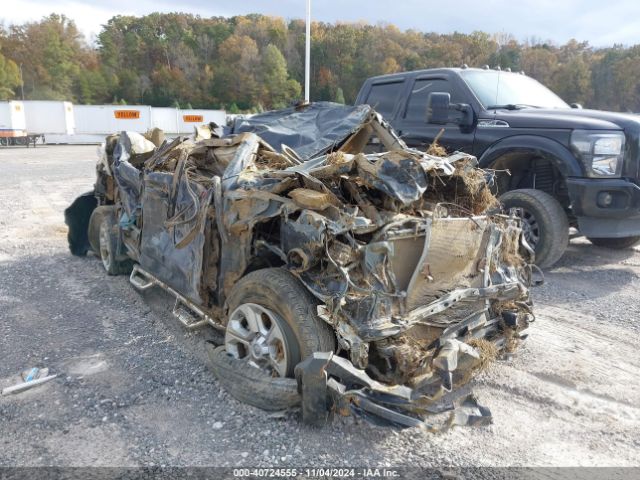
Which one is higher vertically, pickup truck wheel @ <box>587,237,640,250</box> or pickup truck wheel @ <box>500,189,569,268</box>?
pickup truck wheel @ <box>500,189,569,268</box>

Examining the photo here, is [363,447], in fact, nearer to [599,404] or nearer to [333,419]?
[333,419]

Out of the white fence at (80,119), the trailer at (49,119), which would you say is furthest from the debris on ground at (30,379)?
the trailer at (49,119)

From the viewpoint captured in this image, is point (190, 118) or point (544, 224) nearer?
point (544, 224)

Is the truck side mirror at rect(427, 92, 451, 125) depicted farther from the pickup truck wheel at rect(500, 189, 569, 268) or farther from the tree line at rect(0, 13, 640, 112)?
the tree line at rect(0, 13, 640, 112)

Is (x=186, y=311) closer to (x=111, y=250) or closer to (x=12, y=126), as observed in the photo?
(x=111, y=250)

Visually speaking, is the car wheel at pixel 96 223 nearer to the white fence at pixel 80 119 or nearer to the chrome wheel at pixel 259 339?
the chrome wheel at pixel 259 339

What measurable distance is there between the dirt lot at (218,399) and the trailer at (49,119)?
32643 mm

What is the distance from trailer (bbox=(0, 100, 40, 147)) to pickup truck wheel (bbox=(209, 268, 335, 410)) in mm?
33530

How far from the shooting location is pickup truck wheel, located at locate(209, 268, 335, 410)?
2.84 m

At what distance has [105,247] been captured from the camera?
5824 mm

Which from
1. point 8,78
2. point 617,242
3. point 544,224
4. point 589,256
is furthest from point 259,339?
point 8,78

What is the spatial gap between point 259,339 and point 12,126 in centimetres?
3413

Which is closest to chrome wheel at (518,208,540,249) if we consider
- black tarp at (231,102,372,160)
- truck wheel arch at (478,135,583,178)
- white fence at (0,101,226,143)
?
truck wheel arch at (478,135,583,178)

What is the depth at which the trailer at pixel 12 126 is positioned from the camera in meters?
30.5
